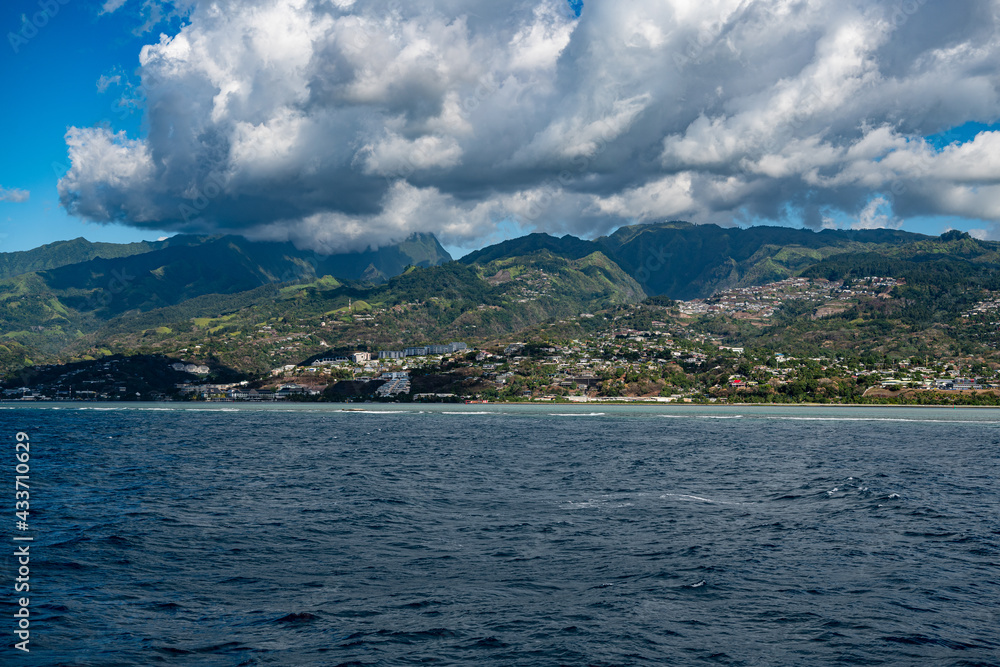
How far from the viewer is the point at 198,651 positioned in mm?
14906

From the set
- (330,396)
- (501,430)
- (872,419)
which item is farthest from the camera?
(330,396)

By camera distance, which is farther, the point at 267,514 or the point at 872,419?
the point at 872,419

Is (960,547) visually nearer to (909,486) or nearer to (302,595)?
(909,486)

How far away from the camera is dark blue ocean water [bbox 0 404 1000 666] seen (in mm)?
15508

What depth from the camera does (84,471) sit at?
1769 inches

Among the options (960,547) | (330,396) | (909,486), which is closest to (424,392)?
(330,396)

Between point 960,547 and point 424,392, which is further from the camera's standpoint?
point 424,392

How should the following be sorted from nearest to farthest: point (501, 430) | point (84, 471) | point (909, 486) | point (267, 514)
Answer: point (267, 514) < point (909, 486) < point (84, 471) < point (501, 430)

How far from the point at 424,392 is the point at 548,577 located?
167 m

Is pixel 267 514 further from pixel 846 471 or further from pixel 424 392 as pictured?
pixel 424 392

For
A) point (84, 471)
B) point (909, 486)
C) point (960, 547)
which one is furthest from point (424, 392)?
point (960, 547)

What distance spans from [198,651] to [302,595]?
4.22 meters

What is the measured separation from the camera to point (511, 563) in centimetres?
2220

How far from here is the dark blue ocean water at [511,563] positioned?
15508mm
